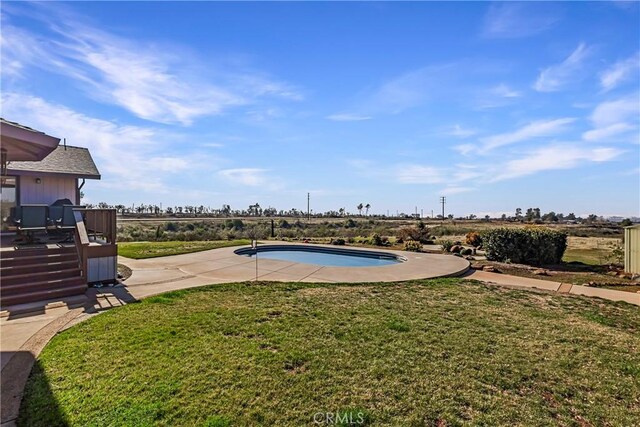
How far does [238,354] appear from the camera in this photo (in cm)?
404

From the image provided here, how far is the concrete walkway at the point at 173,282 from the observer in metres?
4.07

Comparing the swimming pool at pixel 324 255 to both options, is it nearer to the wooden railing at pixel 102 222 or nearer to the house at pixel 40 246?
the wooden railing at pixel 102 222

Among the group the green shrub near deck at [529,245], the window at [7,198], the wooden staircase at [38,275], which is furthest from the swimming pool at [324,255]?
the window at [7,198]

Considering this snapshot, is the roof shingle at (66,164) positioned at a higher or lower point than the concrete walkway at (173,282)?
higher

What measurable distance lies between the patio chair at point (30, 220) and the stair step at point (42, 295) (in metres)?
2.98

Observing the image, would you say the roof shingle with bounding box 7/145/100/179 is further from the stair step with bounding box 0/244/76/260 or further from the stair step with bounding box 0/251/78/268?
the stair step with bounding box 0/251/78/268

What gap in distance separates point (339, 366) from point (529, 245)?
10.7m

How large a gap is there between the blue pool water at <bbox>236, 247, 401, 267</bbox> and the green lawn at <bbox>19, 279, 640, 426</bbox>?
23.1 ft

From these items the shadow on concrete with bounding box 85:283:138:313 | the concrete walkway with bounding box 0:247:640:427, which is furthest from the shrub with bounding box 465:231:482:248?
the shadow on concrete with bounding box 85:283:138:313

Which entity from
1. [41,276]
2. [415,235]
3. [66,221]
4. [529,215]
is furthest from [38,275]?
[529,215]

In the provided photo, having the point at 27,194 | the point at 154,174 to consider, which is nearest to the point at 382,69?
the point at 27,194

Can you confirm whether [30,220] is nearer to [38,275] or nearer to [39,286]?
[38,275]

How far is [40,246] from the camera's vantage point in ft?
27.2

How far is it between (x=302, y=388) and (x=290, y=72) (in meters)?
12.4
